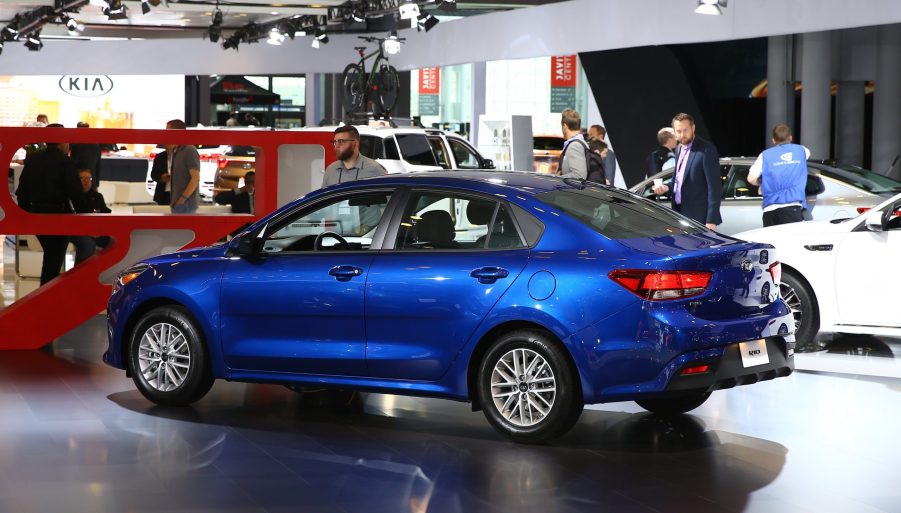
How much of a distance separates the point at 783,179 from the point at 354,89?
54.9 ft

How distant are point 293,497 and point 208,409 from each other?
86.4 inches

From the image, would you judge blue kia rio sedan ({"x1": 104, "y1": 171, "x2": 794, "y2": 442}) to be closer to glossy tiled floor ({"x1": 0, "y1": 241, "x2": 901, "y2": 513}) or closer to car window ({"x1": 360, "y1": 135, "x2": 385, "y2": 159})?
glossy tiled floor ({"x1": 0, "y1": 241, "x2": 901, "y2": 513})

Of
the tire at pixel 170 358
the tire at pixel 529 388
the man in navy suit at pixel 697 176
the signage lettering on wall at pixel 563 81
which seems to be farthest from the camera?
the signage lettering on wall at pixel 563 81

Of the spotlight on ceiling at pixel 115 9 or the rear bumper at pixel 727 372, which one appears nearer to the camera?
the rear bumper at pixel 727 372

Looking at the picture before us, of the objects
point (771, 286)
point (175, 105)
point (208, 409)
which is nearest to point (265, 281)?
point (208, 409)

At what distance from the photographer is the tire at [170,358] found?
7.53 meters

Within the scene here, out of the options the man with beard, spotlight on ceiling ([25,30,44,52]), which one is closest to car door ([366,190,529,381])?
the man with beard

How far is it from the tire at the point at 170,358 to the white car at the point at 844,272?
444 centimetres

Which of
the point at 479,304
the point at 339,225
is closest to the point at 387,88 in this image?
the point at 339,225

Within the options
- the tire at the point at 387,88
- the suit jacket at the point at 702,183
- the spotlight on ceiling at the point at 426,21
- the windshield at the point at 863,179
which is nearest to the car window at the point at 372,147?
the spotlight on ceiling at the point at 426,21

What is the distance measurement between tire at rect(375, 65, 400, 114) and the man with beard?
17276 millimetres

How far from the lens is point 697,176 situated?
10641 mm

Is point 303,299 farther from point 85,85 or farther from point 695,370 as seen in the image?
point 85,85

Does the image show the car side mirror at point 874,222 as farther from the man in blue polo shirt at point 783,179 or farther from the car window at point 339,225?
the car window at point 339,225
